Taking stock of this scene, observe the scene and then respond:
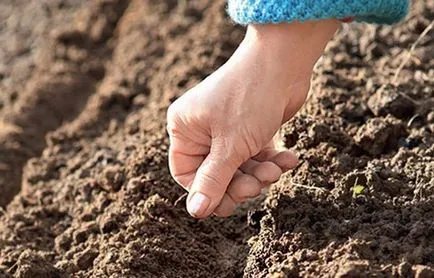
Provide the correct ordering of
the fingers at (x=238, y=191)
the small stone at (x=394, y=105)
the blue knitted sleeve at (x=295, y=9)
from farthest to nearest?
the small stone at (x=394, y=105) → the fingers at (x=238, y=191) → the blue knitted sleeve at (x=295, y=9)

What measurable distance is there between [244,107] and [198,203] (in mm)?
247

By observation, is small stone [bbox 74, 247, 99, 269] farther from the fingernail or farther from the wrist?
the wrist

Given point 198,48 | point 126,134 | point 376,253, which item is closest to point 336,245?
point 376,253

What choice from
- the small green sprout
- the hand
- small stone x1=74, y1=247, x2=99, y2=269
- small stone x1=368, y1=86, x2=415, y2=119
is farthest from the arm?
small stone x1=368, y1=86, x2=415, y2=119

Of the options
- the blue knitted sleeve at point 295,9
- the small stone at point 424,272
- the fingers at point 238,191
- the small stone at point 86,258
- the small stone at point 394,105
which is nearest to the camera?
the small stone at point 424,272

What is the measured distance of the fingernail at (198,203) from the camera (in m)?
2.23

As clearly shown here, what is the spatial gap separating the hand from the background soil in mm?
205

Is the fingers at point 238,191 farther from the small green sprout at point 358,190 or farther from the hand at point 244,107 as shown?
the small green sprout at point 358,190

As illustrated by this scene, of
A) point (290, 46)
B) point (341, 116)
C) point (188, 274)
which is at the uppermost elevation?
point (290, 46)

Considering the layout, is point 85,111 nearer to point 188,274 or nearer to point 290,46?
point 188,274

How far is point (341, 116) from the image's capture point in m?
2.88

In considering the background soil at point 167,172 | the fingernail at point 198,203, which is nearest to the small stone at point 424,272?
the background soil at point 167,172

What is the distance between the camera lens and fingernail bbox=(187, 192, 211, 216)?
2229 mm

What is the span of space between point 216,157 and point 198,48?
1.59 meters
